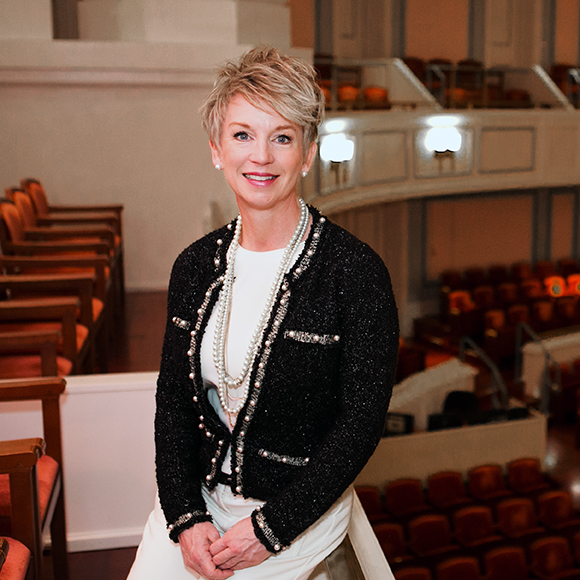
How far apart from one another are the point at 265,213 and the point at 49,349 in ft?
3.95

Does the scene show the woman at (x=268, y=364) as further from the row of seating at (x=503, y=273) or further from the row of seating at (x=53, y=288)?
the row of seating at (x=503, y=273)

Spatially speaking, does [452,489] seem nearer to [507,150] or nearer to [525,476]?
[525,476]

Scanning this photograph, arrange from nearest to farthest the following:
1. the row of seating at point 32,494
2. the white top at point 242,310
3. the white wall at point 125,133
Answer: the white top at point 242,310, the row of seating at point 32,494, the white wall at point 125,133

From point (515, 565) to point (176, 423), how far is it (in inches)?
157

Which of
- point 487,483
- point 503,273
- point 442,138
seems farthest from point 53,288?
point 503,273

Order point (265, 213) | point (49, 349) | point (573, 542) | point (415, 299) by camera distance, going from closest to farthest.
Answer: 1. point (265, 213)
2. point (49, 349)
3. point (573, 542)
4. point (415, 299)

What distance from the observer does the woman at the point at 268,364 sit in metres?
1.22

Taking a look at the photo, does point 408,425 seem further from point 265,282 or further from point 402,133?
point 265,282

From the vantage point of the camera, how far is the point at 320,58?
8.58 m

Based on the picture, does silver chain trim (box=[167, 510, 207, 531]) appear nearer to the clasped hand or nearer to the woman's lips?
the clasped hand

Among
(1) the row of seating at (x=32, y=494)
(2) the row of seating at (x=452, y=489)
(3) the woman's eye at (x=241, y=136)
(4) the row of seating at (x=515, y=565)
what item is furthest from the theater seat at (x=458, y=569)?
(3) the woman's eye at (x=241, y=136)

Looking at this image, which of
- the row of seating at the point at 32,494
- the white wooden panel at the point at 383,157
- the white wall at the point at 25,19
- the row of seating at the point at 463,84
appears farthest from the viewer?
the row of seating at the point at 463,84

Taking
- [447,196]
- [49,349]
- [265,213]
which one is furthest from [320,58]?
[265,213]

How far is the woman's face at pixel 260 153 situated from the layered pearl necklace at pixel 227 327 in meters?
0.08
